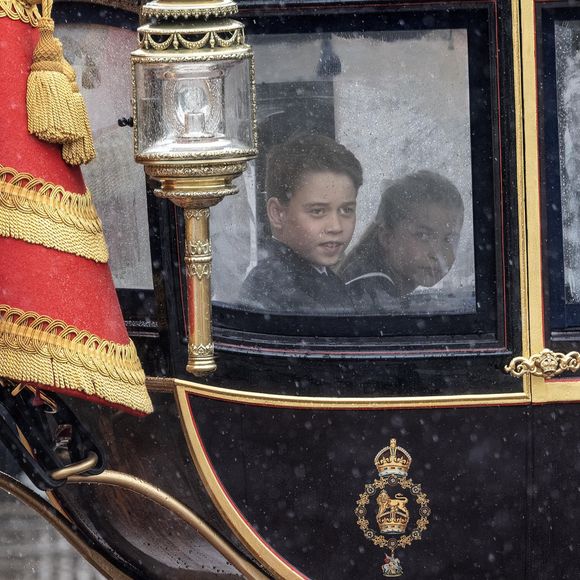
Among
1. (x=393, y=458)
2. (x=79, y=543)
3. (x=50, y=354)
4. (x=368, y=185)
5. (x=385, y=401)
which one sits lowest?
(x=79, y=543)

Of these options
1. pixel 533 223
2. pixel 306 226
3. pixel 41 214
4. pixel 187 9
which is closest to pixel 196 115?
pixel 187 9

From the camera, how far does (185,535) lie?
10.9 ft

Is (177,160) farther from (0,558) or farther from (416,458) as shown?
(0,558)

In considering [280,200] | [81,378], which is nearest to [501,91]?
[280,200]

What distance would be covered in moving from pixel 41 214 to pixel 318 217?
1.92 ft

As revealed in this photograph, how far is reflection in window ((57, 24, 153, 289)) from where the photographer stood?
3.06 meters

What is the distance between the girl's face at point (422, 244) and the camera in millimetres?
3010

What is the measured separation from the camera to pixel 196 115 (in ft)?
8.68

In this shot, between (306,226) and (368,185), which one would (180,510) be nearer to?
(306,226)

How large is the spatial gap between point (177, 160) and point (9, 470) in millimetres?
2572

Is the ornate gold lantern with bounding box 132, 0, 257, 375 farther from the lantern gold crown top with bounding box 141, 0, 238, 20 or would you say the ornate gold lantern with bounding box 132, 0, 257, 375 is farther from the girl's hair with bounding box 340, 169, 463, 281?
the girl's hair with bounding box 340, 169, 463, 281

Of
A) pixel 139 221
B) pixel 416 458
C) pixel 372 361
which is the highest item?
pixel 139 221

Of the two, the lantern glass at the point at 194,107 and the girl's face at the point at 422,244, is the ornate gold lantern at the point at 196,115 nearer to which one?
the lantern glass at the point at 194,107

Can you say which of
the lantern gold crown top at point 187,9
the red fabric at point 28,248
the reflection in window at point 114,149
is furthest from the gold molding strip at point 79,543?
the lantern gold crown top at point 187,9
